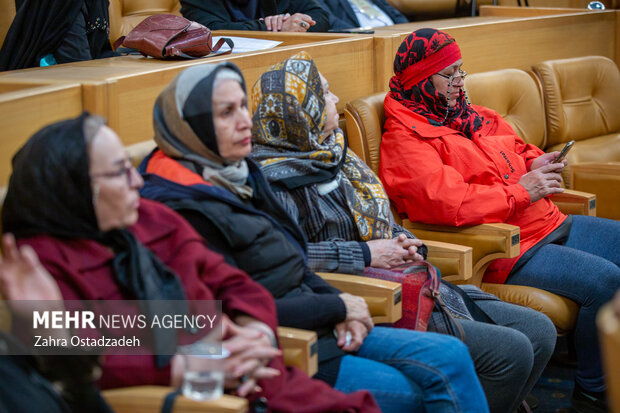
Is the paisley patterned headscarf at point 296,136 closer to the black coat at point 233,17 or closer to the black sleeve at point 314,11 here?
the black coat at point 233,17

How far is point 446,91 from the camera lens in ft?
9.72

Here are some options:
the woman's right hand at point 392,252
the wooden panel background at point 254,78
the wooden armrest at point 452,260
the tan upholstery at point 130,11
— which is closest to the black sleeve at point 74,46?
the wooden panel background at point 254,78

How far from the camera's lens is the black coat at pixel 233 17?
12.0 feet

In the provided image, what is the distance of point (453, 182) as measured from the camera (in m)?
2.76

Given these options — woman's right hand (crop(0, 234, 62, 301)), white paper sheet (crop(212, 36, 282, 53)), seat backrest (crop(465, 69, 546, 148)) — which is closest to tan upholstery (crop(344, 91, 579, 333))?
white paper sheet (crop(212, 36, 282, 53))

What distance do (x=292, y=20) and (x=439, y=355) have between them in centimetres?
201

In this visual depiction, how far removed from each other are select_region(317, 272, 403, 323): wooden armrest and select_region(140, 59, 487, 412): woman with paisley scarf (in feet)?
0.29

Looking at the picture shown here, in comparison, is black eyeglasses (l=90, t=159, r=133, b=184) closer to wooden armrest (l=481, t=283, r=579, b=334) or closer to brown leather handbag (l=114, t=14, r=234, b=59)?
brown leather handbag (l=114, t=14, r=234, b=59)

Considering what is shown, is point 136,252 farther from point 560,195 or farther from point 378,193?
point 560,195

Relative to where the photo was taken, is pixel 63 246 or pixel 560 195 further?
pixel 560 195

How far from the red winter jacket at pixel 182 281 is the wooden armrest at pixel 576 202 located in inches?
71.2

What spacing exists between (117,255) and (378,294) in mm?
815

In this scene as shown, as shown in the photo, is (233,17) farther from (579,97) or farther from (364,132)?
(579,97)

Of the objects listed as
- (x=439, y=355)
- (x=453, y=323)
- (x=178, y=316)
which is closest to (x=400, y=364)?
(x=439, y=355)
